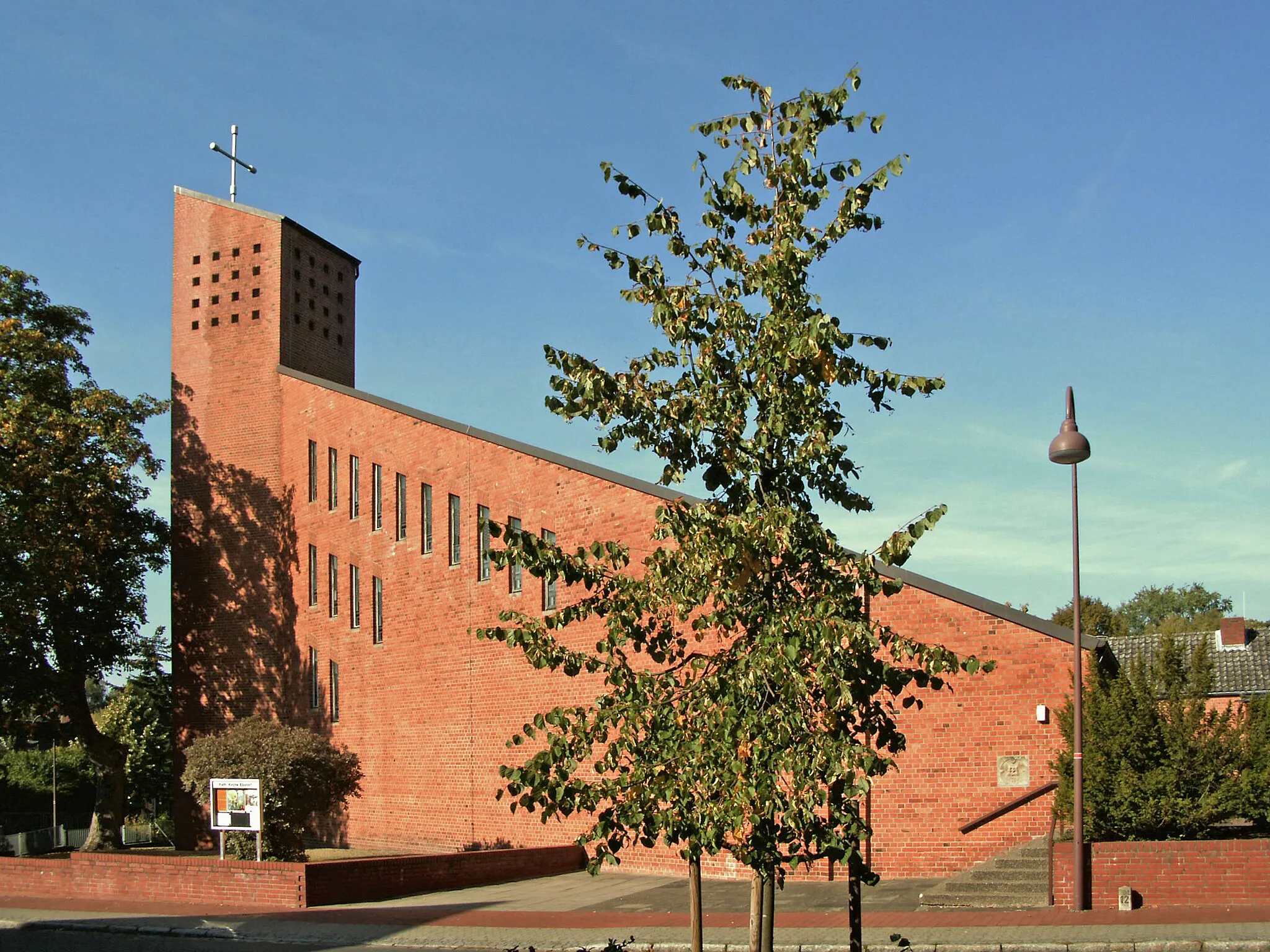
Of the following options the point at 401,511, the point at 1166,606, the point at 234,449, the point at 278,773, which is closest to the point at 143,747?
the point at 234,449

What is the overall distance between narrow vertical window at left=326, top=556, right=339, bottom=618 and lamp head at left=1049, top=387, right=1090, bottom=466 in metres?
18.2

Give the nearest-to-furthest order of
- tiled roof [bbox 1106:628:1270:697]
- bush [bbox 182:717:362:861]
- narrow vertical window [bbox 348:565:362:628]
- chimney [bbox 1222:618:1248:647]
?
bush [bbox 182:717:362:861] → narrow vertical window [bbox 348:565:362:628] → tiled roof [bbox 1106:628:1270:697] → chimney [bbox 1222:618:1248:647]

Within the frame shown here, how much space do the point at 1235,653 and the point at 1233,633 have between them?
3.07 ft

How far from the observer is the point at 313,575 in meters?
29.0

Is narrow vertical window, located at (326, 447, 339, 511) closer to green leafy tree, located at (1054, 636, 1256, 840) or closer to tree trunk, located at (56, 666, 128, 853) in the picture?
tree trunk, located at (56, 666, 128, 853)

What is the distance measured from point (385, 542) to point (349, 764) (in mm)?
5196

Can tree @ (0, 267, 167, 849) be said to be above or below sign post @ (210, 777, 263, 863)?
above

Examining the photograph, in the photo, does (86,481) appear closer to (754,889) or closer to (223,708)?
(223,708)

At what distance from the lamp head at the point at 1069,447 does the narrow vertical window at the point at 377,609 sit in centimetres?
1641

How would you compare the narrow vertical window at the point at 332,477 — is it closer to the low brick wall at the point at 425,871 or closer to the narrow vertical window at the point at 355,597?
the narrow vertical window at the point at 355,597

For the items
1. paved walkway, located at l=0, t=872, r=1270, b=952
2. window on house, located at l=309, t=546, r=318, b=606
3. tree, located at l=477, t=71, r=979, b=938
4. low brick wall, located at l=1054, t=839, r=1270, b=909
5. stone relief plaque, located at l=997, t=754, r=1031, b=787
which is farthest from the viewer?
window on house, located at l=309, t=546, r=318, b=606

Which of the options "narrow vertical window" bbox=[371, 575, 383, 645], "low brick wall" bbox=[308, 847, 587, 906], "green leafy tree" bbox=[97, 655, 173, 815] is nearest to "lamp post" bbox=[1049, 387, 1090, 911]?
"low brick wall" bbox=[308, 847, 587, 906]

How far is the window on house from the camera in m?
28.9

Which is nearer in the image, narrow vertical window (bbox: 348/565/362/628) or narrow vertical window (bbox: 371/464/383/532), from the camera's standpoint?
narrow vertical window (bbox: 371/464/383/532)
